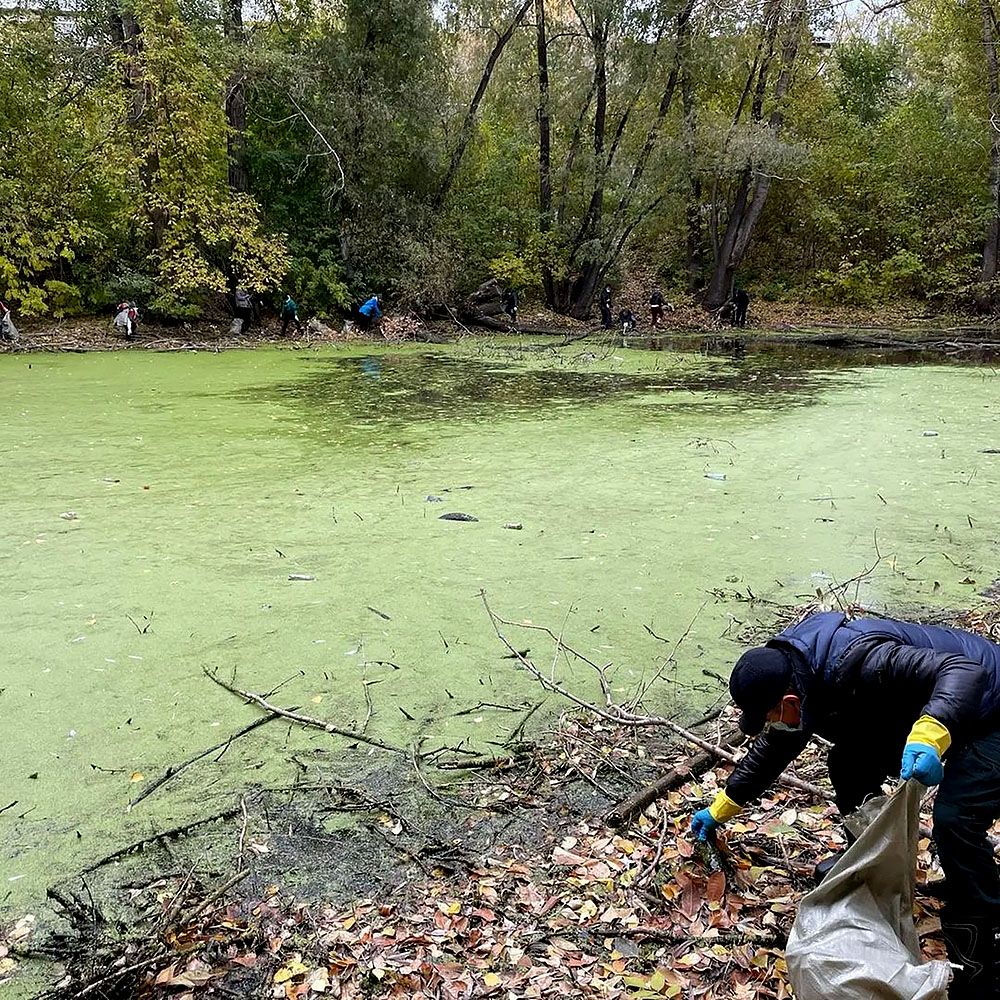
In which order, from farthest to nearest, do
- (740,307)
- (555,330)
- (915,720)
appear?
(740,307) → (555,330) → (915,720)

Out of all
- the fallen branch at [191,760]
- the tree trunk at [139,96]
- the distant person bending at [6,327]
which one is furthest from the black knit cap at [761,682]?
the tree trunk at [139,96]

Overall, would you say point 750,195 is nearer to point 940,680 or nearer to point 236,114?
point 236,114

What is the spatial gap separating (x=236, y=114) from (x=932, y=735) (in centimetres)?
1796

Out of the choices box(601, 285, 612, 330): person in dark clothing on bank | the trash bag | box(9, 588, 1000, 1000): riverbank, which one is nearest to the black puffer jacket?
the trash bag

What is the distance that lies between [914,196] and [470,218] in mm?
11369

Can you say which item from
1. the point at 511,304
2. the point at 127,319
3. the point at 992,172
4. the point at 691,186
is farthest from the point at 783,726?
the point at 992,172

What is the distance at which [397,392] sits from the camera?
9719 mm

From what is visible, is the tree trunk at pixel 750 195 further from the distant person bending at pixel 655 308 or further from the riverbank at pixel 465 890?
the riverbank at pixel 465 890

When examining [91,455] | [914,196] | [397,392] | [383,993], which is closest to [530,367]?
[397,392]

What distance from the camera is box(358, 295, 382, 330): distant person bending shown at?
639 inches

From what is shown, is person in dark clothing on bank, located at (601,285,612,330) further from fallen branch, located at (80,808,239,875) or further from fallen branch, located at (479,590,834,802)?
fallen branch, located at (80,808,239,875)

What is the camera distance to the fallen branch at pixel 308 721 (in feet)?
8.71

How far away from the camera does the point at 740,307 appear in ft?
59.6

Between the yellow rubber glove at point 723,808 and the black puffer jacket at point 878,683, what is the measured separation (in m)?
0.06
